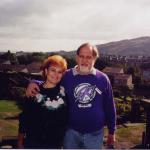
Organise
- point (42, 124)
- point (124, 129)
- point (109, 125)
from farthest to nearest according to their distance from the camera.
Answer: point (124, 129) → point (109, 125) → point (42, 124)

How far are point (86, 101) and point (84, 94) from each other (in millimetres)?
83

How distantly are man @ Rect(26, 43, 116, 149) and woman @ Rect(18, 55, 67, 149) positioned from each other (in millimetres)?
102

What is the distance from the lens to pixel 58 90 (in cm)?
377

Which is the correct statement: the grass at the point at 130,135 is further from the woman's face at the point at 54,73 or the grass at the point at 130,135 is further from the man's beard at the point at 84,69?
the woman's face at the point at 54,73

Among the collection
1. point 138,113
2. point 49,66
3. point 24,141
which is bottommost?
point 138,113

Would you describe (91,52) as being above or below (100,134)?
above

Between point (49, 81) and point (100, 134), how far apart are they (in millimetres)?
815

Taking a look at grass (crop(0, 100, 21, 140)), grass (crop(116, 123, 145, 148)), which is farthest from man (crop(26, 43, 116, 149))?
grass (crop(0, 100, 21, 140))

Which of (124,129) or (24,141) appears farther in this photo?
(124,129)

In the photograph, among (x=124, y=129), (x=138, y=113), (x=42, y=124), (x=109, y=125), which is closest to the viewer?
(x=42, y=124)

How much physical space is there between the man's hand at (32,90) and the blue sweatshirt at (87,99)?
30cm

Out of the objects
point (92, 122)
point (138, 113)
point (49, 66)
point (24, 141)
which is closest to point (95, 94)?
point (92, 122)

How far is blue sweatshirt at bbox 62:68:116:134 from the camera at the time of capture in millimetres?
3744

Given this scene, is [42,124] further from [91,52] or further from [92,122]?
[91,52]
